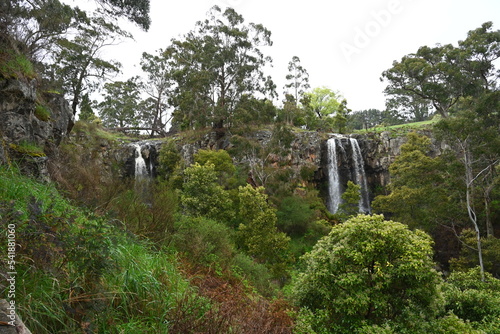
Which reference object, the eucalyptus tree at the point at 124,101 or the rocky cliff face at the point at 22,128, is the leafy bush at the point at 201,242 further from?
the eucalyptus tree at the point at 124,101

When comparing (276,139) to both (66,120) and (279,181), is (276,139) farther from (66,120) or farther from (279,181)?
(66,120)

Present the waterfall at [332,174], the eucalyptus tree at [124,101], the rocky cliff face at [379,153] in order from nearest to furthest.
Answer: the rocky cliff face at [379,153] < the waterfall at [332,174] < the eucalyptus tree at [124,101]

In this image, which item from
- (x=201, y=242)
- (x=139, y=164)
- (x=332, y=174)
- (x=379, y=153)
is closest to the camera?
(x=201, y=242)

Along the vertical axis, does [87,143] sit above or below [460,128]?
above

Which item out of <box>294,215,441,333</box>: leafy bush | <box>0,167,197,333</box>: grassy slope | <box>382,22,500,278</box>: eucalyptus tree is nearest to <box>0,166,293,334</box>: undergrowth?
<box>0,167,197,333</box>: grassy slope

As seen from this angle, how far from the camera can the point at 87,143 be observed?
20438 mm

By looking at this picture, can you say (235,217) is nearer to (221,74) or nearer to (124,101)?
(221,74)

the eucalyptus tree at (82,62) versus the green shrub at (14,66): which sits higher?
the eucalyptus tree at (82,62)

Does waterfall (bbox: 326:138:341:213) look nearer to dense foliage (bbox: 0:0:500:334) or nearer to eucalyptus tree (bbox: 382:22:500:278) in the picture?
dense foliage (bbox: 0:0:500:334)

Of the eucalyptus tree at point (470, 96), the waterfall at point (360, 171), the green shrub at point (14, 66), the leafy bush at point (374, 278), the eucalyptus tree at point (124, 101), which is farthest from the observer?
the eucalyptus tree at point (124, 101)

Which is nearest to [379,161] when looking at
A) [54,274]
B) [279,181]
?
[279,181]

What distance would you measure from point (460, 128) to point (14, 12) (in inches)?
721

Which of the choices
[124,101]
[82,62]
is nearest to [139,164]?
[82,62]

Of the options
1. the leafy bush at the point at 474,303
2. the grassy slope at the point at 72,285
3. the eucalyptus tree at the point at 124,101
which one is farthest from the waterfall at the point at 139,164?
the grassy slope at the point at 72,285
